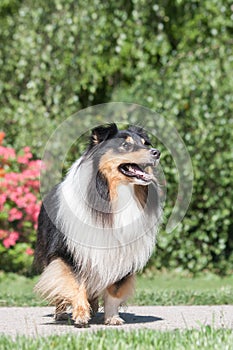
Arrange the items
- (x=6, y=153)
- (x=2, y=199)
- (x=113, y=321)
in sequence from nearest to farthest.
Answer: (x=113, y=321) → (x=2, y=199) → (x=6, y=153)

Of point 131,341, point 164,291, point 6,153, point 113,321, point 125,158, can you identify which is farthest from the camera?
point 6,153

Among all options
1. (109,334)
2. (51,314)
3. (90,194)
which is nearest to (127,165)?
(90,194)

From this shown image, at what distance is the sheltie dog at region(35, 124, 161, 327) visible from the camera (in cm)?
557

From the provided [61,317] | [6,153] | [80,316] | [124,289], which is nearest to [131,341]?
[80,316]

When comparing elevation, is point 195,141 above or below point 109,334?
above

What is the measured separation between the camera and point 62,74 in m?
11.9

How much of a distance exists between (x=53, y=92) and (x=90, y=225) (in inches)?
255

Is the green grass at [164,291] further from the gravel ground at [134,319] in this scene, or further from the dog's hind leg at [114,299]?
the dog's hind leg at [114,299]

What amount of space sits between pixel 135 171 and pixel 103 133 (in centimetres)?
37

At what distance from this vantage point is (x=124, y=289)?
602 centimetres

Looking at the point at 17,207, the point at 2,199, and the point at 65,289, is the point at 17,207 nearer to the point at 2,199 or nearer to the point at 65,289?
the point at 2,199

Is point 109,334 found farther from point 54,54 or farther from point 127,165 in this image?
point 54,54

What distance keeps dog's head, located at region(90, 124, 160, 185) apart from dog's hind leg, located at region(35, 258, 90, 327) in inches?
30.6

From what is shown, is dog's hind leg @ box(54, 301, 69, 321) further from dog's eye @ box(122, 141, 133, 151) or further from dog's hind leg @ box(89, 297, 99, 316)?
dog's eye @ box(122, 141, 133, 151)
